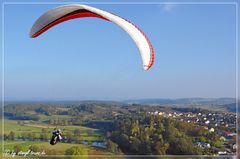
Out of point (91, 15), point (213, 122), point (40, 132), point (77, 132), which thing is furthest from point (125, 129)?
point (91, 15)

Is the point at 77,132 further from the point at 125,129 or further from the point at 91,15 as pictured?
the point at 91,15

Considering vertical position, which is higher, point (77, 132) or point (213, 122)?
point (213, 122)

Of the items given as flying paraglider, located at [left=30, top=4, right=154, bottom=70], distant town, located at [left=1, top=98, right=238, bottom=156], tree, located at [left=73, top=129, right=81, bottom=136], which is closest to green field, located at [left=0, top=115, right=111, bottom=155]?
distant town, located at [left=1, top=98, right=238, bottom=156]

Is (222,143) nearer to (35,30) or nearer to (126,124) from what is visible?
(126,124)

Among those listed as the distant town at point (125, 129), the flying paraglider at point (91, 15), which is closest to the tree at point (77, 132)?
the distant town at point (125, 129)

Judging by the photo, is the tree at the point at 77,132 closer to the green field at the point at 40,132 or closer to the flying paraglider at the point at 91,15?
the green field at the point at 40,132

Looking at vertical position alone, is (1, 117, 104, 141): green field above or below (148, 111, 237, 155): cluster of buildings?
below

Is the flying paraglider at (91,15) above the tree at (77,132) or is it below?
above

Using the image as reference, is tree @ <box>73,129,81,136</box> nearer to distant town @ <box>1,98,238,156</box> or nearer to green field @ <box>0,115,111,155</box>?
distant town @ <box>1,98,238,156</box>
